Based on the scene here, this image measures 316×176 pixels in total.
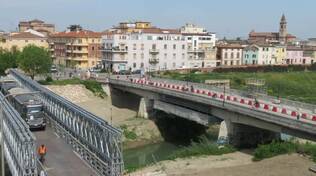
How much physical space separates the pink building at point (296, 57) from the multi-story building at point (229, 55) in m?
24.3

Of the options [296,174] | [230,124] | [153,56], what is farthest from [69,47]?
[296,174]

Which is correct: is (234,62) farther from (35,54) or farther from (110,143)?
(110,143)

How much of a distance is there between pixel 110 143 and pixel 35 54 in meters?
64.4

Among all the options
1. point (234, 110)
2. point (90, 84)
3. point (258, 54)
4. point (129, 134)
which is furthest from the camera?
point (258, 54)

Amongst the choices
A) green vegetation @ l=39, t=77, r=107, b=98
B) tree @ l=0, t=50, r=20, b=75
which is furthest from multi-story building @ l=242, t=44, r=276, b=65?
green vegetation @ l=39, t=77, r=107, b=98

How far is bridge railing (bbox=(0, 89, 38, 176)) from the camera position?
74.5ft

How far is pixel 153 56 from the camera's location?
116 meters

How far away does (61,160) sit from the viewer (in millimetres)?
28281

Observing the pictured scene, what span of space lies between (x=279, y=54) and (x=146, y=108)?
10333 cm

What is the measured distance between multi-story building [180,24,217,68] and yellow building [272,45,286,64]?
2448cm

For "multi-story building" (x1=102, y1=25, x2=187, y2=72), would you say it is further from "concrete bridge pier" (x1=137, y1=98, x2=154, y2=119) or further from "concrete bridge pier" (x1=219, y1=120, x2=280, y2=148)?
"concrete bridge pier" (x1=219, y1=120, x2=280, y2=148)

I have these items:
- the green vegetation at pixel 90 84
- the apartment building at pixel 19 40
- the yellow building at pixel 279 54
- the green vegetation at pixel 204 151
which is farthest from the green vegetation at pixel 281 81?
the green vegetation at pixel 204 151

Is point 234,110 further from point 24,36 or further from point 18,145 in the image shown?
point 24,36

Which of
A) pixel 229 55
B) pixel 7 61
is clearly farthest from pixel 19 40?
pixel 229 55
